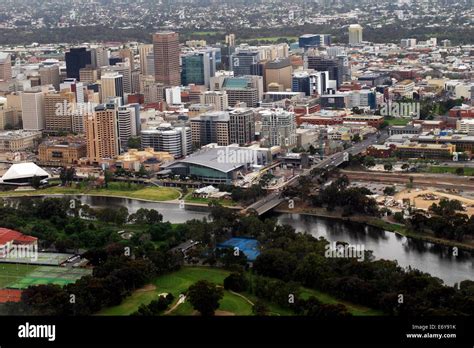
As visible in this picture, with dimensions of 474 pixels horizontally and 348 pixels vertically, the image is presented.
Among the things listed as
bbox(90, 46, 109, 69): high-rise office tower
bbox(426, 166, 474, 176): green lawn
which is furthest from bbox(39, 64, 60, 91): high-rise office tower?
bbox(426, 166, 474, 176): green lawn

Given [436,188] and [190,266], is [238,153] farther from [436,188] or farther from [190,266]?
[190,266]

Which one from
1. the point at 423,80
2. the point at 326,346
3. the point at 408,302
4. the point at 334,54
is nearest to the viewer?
the point at 326,346

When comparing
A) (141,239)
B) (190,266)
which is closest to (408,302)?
(190,266)

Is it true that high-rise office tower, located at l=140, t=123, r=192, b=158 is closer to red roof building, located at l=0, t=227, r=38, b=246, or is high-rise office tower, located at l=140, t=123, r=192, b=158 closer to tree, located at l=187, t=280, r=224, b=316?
red roof building, located at l=0, t=227, r=38, b=246

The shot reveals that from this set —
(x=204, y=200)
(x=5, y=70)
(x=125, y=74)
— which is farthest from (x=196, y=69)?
(x=204, y=200)

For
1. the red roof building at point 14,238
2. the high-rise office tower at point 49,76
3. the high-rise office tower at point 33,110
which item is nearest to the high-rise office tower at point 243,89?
the high-rise office tower at point 33,110

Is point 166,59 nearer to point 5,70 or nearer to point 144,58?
point 144,58

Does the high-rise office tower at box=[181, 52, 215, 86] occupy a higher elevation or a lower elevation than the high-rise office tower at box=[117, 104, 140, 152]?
higher
